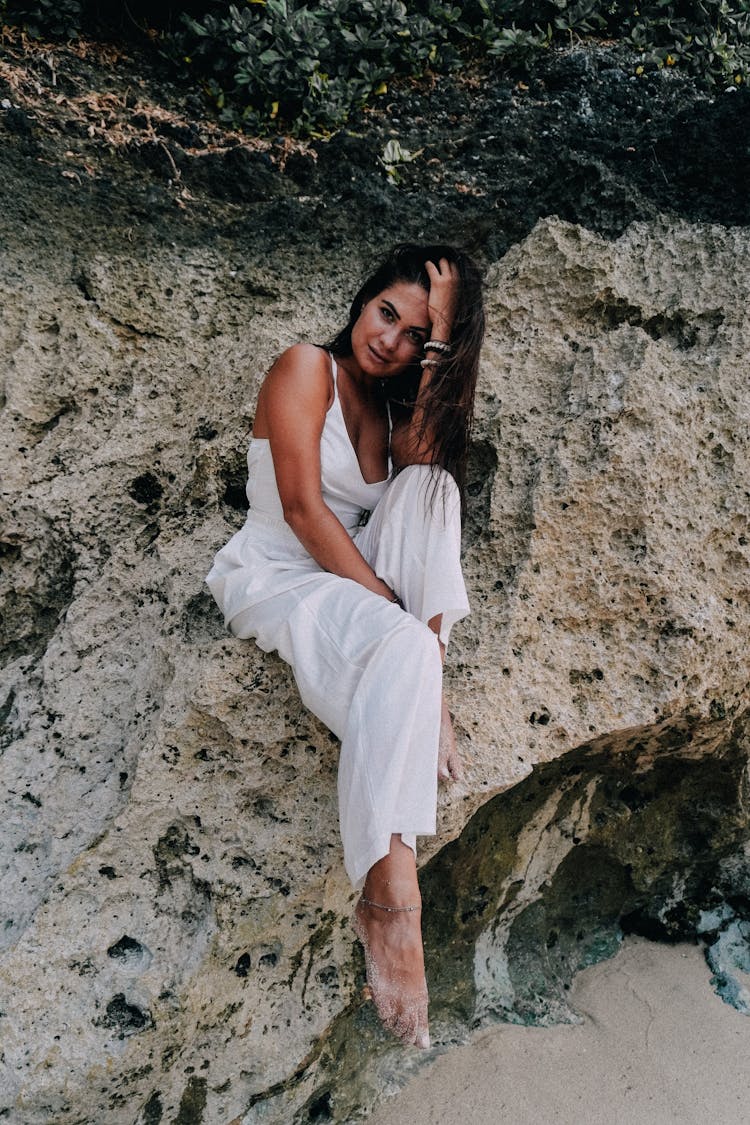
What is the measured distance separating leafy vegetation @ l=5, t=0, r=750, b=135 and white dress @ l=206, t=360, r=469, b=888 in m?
1.99

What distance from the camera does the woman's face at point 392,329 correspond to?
269 cm

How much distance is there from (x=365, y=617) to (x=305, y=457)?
0.55m

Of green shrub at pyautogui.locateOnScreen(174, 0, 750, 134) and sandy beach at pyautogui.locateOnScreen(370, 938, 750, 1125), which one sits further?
green shrub at pyautogui.locateOnScreen(174, 0, 750, 134)

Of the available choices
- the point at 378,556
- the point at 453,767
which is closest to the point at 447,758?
the point at 453,767

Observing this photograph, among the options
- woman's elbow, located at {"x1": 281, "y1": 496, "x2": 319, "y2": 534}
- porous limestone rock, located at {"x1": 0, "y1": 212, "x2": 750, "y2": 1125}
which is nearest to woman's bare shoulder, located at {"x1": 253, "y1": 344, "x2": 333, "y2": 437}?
woman's elbow, located at {"x1": 281, "y1": 496, "x2": 319, "y2": 534}

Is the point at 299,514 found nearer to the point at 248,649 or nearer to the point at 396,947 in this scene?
the point at 248,649

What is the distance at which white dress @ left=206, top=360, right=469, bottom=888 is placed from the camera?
2000 mm

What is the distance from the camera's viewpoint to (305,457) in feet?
8.11

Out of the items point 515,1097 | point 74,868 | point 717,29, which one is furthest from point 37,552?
point 717,29

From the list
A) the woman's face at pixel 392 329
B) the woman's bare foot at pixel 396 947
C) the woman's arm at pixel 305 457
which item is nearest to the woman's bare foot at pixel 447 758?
the woman's bare foot at pixel 396 947

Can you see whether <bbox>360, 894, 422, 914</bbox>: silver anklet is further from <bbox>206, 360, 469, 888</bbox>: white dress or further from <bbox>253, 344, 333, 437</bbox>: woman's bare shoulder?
<bbox>253, 344, 333, 437</bbox>: woman's bare shoulder

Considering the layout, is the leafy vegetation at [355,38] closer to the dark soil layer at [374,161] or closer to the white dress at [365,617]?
the dark soil layer at [374,161]

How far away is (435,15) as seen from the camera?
411 centimetres

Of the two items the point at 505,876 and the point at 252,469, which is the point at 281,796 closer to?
the point at 505,876
